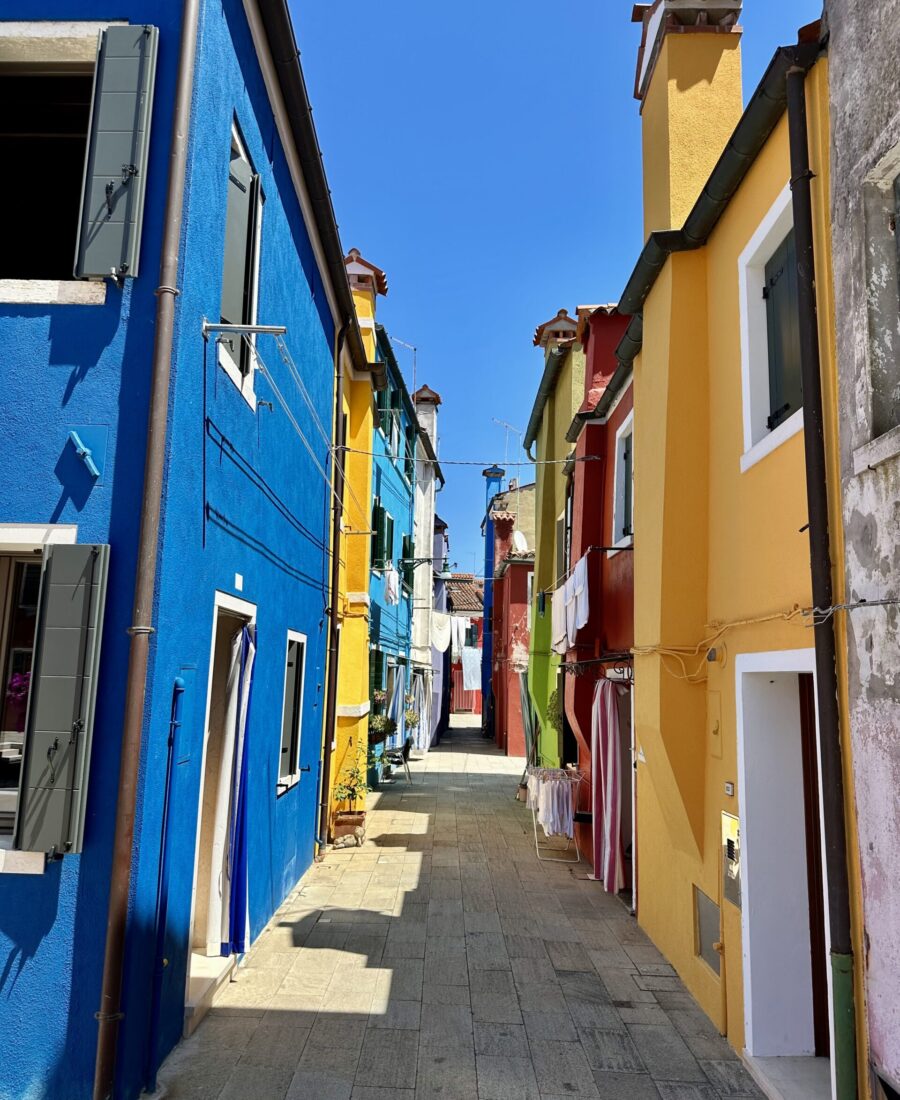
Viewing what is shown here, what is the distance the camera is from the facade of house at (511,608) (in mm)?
22828

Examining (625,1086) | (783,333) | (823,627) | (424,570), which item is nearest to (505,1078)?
(625,1086)

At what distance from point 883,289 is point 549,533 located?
1075cm

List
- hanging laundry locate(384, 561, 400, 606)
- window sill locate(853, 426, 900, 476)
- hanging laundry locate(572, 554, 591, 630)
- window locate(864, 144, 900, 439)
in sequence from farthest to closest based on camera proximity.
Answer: hanging laundry locate(384, 561, 400, 606), hanging laundry locate(572, 554, 591, 630), window locate(864, 144, 900, 439), window sill locate(853, 426, 900, 476)

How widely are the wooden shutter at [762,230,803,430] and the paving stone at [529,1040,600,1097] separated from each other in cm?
403

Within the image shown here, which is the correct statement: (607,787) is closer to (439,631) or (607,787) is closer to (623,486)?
(623,486)

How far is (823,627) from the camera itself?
3.84m

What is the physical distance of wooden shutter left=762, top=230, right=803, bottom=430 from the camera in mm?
4781

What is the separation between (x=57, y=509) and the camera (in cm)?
413

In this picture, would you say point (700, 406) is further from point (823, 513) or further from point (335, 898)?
point (335, 898)

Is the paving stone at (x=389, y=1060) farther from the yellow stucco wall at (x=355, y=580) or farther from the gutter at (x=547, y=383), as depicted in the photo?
the gutter at (x=547, y=383)

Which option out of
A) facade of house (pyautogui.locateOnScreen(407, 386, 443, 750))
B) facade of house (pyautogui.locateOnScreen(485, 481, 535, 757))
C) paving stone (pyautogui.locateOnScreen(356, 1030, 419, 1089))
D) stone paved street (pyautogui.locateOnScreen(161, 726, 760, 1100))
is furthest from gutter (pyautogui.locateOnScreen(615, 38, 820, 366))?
facade of house (pyautogui.locateOnScreen(407, 386, 443, 750))

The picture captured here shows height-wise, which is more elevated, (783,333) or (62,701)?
(783,333)

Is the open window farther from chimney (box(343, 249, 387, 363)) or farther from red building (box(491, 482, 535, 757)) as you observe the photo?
red building (box(491, 482, 535, 757))

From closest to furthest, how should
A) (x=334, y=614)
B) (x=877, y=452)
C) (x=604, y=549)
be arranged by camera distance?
(x=877, y=452), (x=604, y=549), (x=334, y=614)
